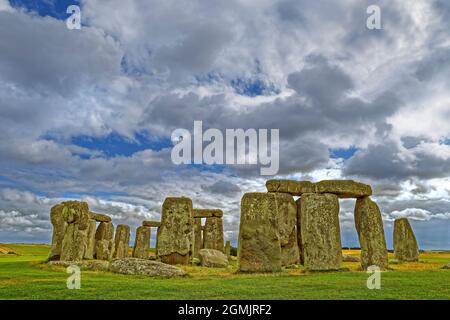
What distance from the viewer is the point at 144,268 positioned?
16.7 meters

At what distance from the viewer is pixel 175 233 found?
2400cm

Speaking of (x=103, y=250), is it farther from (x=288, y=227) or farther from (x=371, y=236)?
(x=371, y=236)

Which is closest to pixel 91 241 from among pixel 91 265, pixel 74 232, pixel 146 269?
pixel 74 232

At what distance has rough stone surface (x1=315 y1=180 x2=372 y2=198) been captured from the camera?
20794 millimetres

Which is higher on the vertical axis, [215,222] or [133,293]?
[215,222]

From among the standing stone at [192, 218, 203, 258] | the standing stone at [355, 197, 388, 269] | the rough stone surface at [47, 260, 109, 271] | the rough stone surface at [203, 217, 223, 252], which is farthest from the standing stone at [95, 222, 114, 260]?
the standing stone at [355, 197, 388, 269]

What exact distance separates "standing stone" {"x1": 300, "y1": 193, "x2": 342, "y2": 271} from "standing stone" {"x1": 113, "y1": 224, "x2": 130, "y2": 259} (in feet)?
67.4

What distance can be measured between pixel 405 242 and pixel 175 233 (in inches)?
638

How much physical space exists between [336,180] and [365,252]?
3590mm
